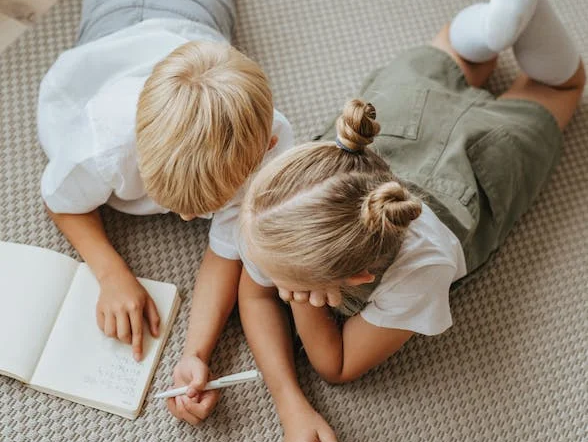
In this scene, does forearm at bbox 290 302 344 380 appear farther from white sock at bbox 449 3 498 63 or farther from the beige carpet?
white sock at bbox 449 3 498 63

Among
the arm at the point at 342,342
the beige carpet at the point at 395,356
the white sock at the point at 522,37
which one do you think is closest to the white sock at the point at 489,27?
the white sock at the point at 522,37

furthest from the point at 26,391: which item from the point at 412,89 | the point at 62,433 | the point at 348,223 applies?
the point at 412,89

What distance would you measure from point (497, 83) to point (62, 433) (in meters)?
0.83

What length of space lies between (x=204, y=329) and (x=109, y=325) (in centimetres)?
12

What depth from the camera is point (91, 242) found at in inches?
33.9

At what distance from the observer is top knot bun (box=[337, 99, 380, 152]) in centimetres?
56

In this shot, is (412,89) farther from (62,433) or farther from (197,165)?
(62,433)

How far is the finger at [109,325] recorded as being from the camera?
81 centimetres

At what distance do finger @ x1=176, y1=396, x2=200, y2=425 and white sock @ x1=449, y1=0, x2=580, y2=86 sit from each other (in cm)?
63

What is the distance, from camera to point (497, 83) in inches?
42.4

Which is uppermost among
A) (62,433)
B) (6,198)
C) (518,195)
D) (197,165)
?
(197,165)

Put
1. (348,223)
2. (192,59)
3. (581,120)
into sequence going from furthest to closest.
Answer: (581,120) → (192,59) → (348,223)

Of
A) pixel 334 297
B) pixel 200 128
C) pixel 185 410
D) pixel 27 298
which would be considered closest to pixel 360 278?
pixel 334 297

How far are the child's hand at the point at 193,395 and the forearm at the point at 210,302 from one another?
20 millimetres
